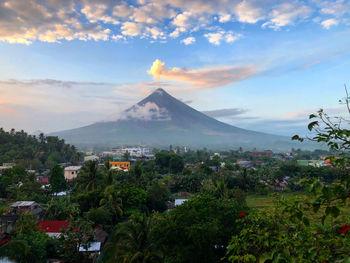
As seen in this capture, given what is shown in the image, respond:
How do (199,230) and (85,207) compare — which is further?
(85,207)

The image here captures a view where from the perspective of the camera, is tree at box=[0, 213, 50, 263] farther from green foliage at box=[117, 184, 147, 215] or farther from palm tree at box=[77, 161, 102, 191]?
palm tree at box=[77, 161, 102, 191]

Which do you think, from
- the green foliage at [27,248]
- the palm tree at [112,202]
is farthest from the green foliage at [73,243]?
the palm tree at [112,202]

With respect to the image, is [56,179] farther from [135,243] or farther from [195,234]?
[195,234]

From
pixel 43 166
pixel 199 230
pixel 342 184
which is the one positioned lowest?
pixel 43 166

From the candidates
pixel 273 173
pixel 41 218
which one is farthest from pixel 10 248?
pixel 273 173

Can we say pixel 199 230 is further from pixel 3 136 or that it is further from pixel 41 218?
pixel 3 136

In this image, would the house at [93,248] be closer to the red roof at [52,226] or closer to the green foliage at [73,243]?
the green foliage at [73,243]
